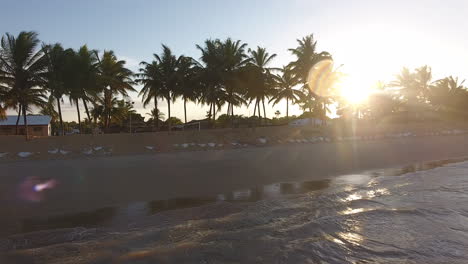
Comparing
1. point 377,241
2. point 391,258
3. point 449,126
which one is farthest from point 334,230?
point 449,126

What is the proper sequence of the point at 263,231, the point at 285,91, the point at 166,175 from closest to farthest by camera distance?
the point at 263,231, the point at 166,175, the point at 285,91

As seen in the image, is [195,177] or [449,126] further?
[449,126]

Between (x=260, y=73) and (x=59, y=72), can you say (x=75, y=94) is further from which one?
(x=260, y=73)

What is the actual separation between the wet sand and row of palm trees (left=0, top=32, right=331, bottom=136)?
1092cm

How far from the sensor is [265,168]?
11281 mm

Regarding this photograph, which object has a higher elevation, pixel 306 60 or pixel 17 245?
pixel 306 60

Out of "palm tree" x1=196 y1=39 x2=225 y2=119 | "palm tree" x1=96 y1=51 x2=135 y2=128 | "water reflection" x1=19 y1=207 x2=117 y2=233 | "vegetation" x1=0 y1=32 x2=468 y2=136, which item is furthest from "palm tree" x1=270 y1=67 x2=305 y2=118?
"water reflection" x1=19 y1=207 x2=117 y2=233

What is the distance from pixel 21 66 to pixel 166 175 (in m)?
16.7

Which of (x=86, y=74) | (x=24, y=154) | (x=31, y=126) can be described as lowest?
(x=24, y=154)

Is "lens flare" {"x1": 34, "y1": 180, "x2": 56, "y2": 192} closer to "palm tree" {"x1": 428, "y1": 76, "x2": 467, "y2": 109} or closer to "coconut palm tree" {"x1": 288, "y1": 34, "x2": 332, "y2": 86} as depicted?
"coconut palm tree" {"x1": 288, "y1": 34, "x2": 332, "y2": 86}

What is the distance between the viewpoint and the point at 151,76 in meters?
27.9

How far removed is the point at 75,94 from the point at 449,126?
3675 cm

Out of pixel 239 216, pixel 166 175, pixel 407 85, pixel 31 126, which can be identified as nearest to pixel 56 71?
pixel 31 126

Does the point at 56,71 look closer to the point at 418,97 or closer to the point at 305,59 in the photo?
the point at 305,59
